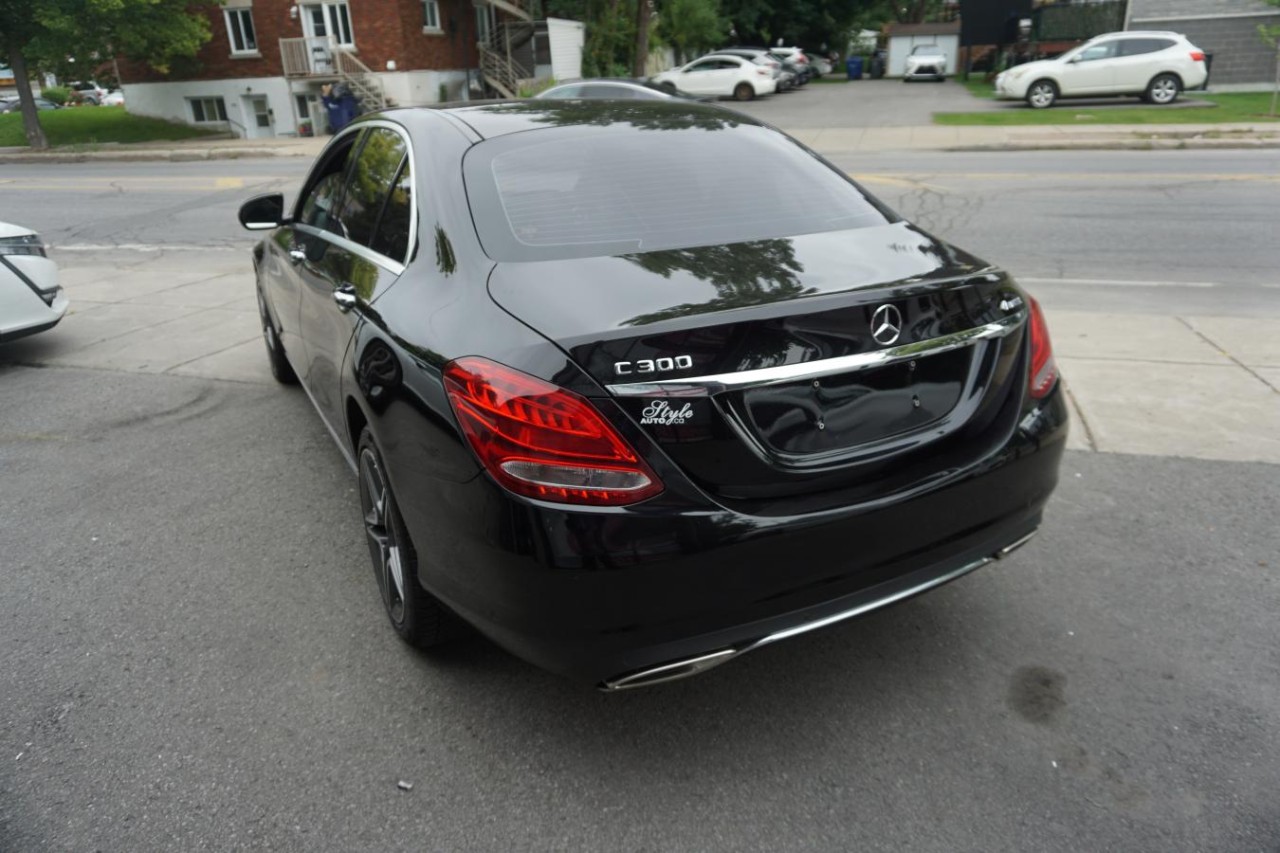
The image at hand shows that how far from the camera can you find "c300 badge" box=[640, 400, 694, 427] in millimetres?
2166

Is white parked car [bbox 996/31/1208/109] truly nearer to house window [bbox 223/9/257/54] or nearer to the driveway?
the driveway

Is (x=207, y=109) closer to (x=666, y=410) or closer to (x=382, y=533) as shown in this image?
(x=382, y=533)

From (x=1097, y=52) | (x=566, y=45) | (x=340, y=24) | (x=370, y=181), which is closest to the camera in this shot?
(x=370, y=181)

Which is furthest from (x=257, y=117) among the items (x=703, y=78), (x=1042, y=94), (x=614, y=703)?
(x=614, y=703)

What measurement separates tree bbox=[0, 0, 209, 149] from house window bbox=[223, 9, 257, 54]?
9.18 feet

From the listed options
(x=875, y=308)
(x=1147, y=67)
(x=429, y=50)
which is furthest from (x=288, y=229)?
(x=429, y=50)

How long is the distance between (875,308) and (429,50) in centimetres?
3317

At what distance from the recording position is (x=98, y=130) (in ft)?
105

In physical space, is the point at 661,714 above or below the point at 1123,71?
below

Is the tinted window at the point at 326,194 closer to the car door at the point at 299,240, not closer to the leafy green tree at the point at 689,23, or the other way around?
the car door at the point at 299,240

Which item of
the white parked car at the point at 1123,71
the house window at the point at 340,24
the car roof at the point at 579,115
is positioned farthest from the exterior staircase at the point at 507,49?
the car roof at the point at 579,115

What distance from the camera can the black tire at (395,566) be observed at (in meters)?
2.87

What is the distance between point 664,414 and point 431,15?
3447 centimetres

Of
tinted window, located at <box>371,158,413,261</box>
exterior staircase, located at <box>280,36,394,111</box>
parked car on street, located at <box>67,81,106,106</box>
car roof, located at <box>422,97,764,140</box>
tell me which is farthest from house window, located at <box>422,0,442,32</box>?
parked car on street, located at <box>67,81,106,106</box>
